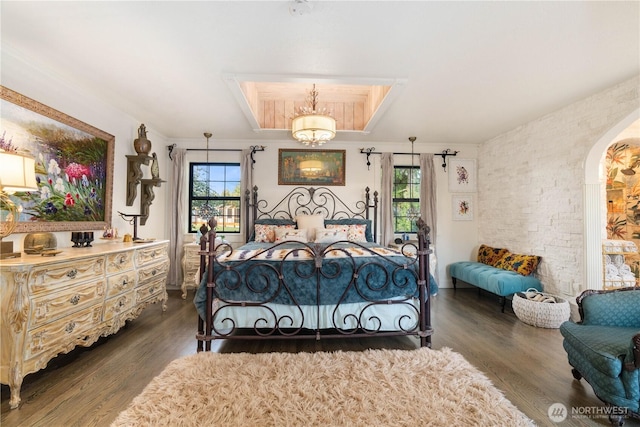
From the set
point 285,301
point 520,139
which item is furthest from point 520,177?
point 285,301

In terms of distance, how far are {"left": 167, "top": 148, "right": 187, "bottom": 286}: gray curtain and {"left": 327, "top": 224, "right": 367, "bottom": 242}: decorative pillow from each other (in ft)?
8.46

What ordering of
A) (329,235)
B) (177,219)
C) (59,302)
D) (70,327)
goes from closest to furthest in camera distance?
1. (59,302)
2. (70,327)
3. (329,235)
4. (177,219)

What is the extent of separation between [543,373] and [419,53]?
278 cm

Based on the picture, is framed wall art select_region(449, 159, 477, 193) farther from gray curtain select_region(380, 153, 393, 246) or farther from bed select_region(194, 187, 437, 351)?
bed select_region(194, 187, 437, 351)

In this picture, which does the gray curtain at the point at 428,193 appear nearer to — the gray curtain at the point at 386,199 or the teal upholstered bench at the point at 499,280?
the gray curtain at the point at 386,199

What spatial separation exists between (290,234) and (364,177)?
182cm

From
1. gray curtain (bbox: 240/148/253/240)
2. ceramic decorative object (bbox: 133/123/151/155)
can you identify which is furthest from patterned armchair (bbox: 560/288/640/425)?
ceramic decorative object (bbox: 133/123/151/155)

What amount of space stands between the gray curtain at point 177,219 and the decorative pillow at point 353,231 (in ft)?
8.46

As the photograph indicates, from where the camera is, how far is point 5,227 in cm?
195

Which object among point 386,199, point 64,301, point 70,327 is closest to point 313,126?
point 386,199

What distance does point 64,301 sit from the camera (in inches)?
78.2

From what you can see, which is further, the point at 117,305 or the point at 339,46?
the point at 117,305

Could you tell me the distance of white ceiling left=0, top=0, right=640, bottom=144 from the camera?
177cm

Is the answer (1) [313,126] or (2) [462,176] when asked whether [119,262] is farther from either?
(2) [462,176]
